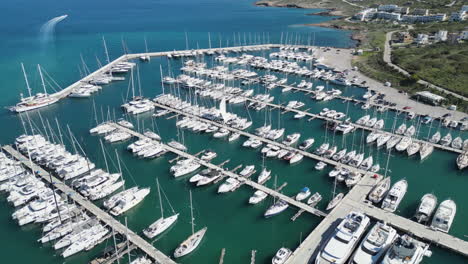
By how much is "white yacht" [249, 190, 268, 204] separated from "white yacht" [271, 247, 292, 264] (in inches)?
386

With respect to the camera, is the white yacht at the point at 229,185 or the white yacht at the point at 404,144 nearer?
the white yacht at the point at 229,185

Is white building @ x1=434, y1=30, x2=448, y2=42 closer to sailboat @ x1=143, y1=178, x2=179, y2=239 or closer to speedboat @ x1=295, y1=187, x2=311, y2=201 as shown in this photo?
speedboat @ x1=295, y1=187, x2=311, y2=201

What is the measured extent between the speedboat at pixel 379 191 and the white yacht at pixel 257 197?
13.4 metres

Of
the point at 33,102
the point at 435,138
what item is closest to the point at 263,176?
the point at 435,138

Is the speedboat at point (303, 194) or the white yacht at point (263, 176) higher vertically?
the white yacht at point (263, 176)

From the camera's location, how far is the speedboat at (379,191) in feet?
140

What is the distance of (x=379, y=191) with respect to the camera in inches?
1713

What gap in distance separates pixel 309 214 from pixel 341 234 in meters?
7.56

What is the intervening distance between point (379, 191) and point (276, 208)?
13567 mm

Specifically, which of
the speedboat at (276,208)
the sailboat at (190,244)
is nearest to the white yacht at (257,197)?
the speedboat at (276,208)

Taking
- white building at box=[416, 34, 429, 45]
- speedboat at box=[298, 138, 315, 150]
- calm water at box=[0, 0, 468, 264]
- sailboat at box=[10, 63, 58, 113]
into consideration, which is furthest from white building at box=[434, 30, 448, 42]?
sailboat at box=[10, 63, 58, 113]

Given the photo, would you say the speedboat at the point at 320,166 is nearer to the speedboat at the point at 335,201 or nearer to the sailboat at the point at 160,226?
the speedboat at the point at 335,201

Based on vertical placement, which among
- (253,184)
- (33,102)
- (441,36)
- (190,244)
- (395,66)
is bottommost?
(190,244)

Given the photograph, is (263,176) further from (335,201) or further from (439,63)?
(439,63)
